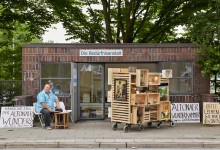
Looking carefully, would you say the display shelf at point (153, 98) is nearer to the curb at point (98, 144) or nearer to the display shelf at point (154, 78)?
the display shelf at point (154, 78)

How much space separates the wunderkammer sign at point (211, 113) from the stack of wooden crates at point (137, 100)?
130 cm

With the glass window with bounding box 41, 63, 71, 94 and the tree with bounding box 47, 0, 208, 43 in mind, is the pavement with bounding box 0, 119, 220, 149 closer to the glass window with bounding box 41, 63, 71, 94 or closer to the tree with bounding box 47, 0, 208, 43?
the glass window with bounding box 41, 63, 71, 94

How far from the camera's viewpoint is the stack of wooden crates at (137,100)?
582 inches

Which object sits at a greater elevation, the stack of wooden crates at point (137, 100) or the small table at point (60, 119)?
the stack of wooden crates at point (137, 100)

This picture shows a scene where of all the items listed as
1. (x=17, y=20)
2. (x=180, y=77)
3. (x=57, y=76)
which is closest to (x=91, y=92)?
(x=57, y=76)

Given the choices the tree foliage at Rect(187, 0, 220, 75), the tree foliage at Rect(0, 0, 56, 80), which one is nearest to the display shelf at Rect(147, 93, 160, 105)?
the tree foliage at Rect(187, 0, 220, 75)

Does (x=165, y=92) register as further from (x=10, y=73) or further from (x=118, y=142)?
(x=10, y=73)

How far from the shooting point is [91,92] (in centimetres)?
1809

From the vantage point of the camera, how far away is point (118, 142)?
41.4 ft

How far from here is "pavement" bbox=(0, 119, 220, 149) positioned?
492 inches

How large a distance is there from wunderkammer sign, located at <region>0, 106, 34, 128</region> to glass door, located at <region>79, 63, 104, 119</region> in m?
2.67

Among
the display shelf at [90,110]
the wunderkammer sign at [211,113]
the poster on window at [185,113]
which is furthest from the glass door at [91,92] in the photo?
the wunderkammer sign at [211,113]

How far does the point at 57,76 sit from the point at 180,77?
465cm

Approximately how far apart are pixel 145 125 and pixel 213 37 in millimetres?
4213
